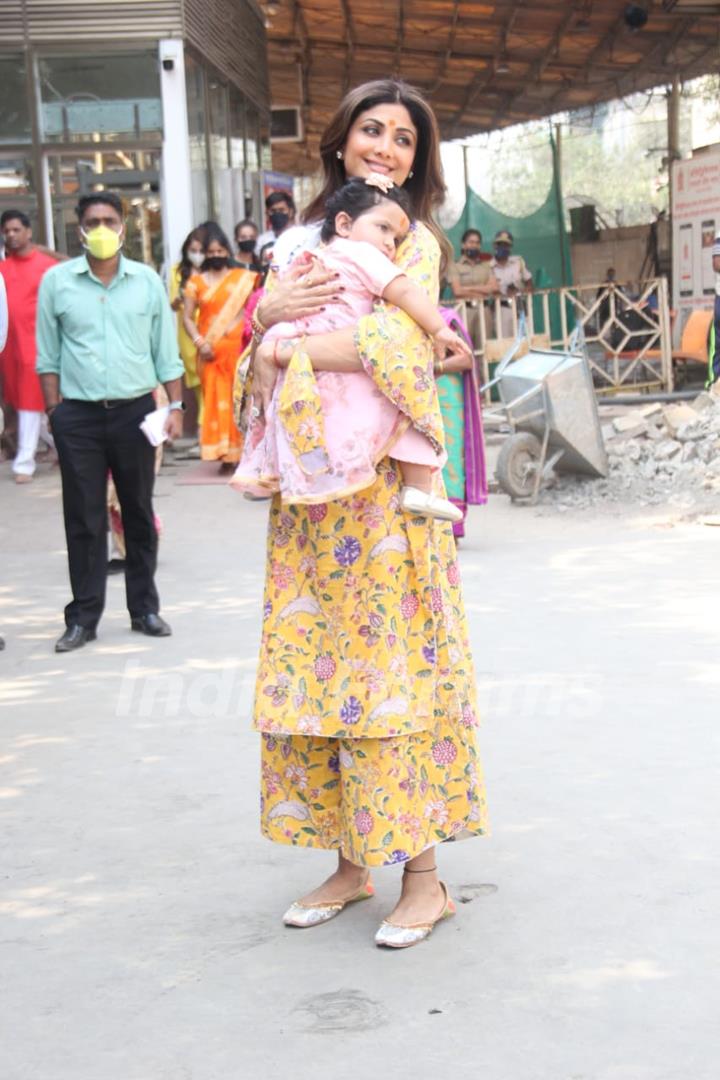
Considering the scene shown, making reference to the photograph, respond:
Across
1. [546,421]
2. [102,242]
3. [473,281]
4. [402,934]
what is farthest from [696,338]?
[402,934]

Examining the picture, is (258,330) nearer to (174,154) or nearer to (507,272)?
(174,154)

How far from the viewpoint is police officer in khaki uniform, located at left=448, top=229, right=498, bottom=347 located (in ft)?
52.6

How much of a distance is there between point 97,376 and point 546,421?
3.90m

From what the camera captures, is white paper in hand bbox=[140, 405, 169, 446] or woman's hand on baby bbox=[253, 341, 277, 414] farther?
white paper in hand bbox=[140, 405, 169, 446]

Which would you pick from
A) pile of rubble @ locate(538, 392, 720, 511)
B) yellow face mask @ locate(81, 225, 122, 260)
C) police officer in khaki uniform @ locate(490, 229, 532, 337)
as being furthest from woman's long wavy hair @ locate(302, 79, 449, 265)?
police officer in khaki uniform @ locate(490, 229, 532, 337)

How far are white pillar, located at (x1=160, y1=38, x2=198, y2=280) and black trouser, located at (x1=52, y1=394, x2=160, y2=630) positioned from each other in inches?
342

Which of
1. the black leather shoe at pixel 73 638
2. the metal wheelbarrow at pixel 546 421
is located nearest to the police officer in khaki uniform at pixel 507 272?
the metal wheelbarrow at pixel 546 421

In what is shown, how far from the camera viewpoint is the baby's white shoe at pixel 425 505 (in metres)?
3.18

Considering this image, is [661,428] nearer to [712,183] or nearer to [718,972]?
[712,183]

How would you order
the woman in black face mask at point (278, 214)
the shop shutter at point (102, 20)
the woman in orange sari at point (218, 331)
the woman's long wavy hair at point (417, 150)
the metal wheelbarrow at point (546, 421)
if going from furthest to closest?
the shop shutter at point (102, 20), the woman in black face mask at point (278, 214), the woman in orange sari at point (218, 331), the metal wheelbarrow at point (546, 421), the woman's long wavy hair at point (417, 150)

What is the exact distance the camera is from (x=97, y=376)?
625 centimetres

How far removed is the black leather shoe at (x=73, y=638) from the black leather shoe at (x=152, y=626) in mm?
231

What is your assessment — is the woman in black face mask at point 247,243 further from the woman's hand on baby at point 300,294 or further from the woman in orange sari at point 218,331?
the woman's hand on baby at point 300,294

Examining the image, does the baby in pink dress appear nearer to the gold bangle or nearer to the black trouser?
the gold bangle
